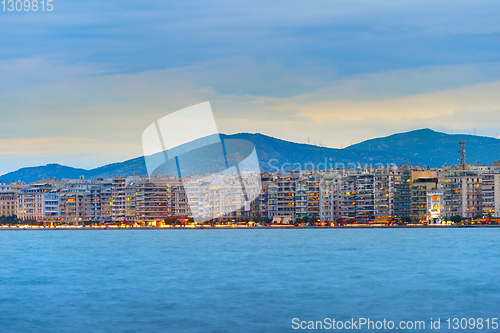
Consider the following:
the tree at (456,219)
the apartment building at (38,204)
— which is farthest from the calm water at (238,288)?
the apartment building at (38,204)

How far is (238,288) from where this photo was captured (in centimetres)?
A: 3203

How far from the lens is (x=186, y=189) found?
112125 millimetres

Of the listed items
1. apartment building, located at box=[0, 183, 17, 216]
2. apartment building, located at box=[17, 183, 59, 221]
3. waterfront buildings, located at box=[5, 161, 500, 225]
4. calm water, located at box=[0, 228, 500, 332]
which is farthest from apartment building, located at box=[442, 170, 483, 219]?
apartment building, located at box=[0, 183, 17, 216]

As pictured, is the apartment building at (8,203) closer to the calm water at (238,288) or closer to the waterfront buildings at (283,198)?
the waterfront buildings at (283,198)

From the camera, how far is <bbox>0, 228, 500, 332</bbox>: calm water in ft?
80.2

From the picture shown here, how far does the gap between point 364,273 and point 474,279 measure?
17.8ft

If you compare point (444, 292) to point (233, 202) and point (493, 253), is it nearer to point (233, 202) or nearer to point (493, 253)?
point (493, 253)

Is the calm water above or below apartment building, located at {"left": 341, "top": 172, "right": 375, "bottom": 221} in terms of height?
below

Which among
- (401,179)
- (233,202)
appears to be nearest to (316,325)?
(401,179)

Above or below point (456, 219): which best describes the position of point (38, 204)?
above

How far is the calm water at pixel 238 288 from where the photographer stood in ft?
80.2

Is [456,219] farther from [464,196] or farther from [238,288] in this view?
[238,288]

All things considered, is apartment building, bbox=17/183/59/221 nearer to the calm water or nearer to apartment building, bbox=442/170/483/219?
apartment building, bbox=442/170/483/219

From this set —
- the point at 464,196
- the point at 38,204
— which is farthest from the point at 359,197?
the point at 38,204
